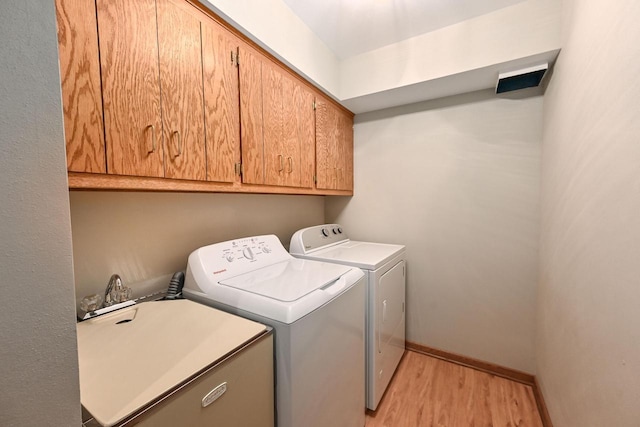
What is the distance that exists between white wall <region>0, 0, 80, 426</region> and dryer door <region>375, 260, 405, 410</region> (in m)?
1.43

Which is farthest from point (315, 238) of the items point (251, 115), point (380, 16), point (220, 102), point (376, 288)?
point (380, 16)

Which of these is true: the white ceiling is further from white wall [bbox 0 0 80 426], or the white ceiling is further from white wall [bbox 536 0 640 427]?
white wall [bbox 0 0 80 426]

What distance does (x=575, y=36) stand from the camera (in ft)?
3.90

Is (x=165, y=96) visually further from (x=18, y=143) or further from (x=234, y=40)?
(x=18, y=143)

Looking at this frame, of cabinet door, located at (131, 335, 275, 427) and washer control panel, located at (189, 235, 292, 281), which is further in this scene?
washer control panel, located at (189, 235, 292, 281)

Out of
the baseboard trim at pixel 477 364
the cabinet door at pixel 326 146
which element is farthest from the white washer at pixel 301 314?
the baseboard trim at pixel 477 364

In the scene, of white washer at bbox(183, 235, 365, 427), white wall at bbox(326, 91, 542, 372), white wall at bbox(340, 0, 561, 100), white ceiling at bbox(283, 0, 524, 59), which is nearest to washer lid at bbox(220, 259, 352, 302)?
white washer at bbox(183, 235, 365, 427)

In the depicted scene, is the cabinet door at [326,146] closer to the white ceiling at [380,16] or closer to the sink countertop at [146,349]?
the white ceiling at [380,16]

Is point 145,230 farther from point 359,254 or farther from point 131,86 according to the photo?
point 359,254

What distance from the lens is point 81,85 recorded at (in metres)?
0.75

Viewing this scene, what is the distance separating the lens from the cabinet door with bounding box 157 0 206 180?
96 centimetres

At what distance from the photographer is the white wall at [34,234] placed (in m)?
0.39

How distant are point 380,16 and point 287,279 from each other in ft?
5.57

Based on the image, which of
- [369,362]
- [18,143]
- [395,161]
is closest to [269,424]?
[369,362]
